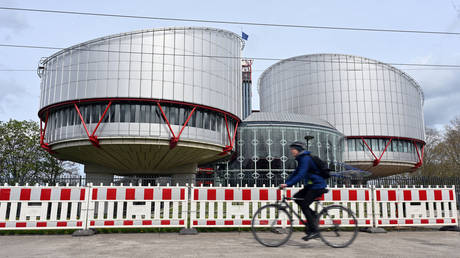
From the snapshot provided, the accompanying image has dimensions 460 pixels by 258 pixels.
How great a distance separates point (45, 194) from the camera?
927 cm

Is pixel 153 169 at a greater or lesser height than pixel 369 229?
greater

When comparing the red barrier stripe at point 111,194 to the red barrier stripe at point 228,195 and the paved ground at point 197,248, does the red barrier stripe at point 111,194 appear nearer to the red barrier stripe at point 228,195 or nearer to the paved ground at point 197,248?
the paved ground at point 197,248

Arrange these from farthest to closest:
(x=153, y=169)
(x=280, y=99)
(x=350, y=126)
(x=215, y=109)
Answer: (x=280, y=99), (x=350, y=126), (x=153, y=169), (x=215, y=109)

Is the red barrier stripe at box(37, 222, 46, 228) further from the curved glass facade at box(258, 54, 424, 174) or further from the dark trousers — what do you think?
the curved glass facade at box(258, 54, 424, 174)

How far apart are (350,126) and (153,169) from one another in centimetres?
2610

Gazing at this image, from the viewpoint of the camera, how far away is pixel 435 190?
10.5 meters

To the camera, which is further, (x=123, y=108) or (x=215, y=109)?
(x=215, y=109)

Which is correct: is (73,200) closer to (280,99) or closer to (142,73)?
(142,73)

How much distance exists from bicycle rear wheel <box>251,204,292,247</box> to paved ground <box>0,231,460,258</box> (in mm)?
213

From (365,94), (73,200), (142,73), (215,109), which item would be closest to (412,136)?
(365,94)

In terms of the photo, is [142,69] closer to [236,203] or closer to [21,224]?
[21,224]

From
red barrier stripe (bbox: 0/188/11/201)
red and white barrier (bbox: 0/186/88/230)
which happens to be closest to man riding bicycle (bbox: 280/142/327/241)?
red and white barrier (bbox: 0/186/88/230)

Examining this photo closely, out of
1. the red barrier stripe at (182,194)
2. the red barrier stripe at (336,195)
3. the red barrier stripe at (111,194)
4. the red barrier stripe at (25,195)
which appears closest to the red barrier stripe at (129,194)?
the red barrier stripe at (111,194)

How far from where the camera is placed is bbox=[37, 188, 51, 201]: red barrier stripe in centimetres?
922
